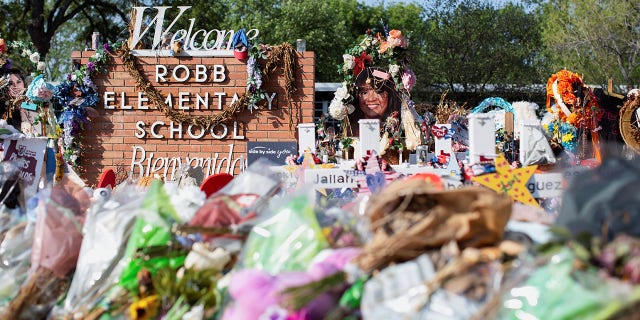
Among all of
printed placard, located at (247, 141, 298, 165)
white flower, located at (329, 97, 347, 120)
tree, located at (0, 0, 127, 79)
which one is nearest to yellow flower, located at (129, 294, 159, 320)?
printed placard, located at (247, 141, 298, 165)

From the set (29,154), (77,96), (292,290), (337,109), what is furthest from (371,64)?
(292,290)

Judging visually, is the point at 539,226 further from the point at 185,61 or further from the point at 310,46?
the point at 310,46

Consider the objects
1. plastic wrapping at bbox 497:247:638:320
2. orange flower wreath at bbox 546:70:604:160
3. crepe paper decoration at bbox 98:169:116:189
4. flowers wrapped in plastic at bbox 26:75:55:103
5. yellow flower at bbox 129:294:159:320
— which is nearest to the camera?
plastic wrapping at bbox 497:247:638:320

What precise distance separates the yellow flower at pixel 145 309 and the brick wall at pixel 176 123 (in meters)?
9.07

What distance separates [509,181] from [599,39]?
81.1 feet

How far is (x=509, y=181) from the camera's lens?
12.8 ft

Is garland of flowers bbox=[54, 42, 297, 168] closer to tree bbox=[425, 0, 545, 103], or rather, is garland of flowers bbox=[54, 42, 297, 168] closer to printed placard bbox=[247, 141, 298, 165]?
printed placard bbox=[247, 141, 298, 165]

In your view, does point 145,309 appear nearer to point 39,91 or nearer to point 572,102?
point 39,91

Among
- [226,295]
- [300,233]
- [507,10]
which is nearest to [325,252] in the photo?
[300,233]

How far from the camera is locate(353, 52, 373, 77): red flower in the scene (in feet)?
34.7

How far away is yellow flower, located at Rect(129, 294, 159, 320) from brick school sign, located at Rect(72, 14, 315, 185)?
29.7 ft

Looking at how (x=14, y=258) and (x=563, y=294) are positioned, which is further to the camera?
(x=14, y=258)

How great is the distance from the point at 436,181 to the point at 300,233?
0.75 metres

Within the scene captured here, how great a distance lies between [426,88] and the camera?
1172 inches
